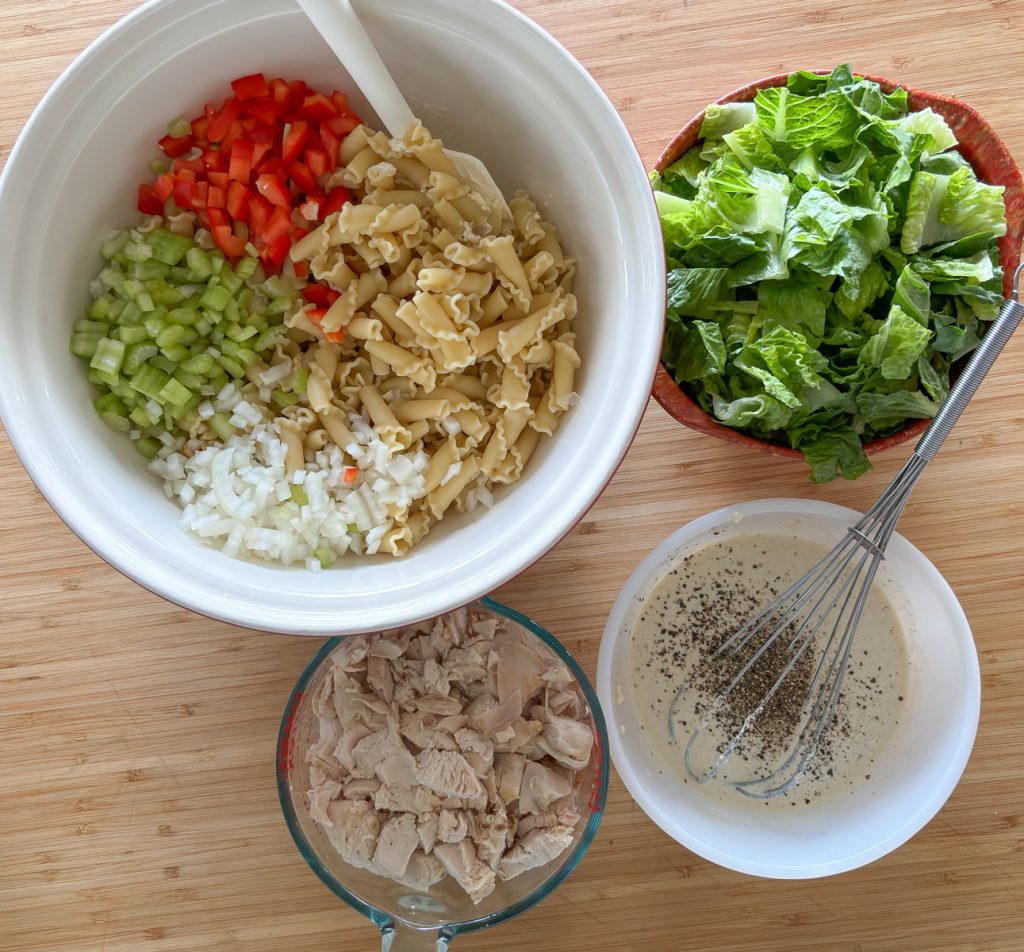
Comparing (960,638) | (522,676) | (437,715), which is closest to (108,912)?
(437,715)

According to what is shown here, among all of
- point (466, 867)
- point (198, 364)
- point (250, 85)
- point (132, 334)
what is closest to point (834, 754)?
point (466, 867)

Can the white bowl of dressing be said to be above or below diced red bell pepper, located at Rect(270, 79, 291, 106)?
below

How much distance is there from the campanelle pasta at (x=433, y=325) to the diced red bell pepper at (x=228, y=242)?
98mm

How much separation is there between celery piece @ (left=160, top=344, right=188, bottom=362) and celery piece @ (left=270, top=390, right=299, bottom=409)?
14cm

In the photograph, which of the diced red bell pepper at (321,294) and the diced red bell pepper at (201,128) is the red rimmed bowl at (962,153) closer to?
the diced red bell pepper at (321,294)

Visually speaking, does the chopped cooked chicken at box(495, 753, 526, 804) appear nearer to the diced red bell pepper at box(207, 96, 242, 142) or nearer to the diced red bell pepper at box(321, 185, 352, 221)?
the diced red bell pepper at box(321, 185, 352, 221)

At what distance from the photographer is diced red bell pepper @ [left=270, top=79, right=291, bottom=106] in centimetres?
138

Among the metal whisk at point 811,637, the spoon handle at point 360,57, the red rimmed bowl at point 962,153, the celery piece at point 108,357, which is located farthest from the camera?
the metal whisk at point 811,637

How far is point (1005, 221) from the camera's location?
4.74 ft

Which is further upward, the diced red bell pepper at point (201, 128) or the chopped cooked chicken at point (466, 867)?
the diced red bell pepper at point (201, 128)

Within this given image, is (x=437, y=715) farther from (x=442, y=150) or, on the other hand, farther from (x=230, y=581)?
(x=442, y=150)

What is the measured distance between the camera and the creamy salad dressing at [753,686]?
5.43ft

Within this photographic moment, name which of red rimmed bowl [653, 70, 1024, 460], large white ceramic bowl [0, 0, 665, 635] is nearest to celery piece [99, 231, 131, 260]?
large white ceramic bowl [0, 0, 665, 635]

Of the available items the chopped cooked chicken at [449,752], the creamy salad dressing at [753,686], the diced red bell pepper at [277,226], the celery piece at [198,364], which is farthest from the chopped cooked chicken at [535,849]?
the diced red bell pepper at [277,226]
